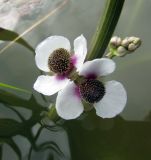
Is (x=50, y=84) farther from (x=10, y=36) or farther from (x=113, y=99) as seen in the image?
(x=10, y=36)

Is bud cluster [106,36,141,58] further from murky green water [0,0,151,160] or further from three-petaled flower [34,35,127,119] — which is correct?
murky green water [0,0,151,160]

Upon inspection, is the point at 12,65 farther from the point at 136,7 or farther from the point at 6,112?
the point at 136,7

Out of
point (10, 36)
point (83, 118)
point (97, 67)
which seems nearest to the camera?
point (97, 67)

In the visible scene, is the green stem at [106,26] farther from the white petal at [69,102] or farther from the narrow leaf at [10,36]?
the narrow leaf at [10,36]

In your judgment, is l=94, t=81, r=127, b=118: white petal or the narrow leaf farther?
the narrow leaf

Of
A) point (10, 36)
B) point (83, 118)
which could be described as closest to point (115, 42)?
point (83, 118)

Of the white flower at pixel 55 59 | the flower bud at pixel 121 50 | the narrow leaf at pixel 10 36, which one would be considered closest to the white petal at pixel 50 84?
the white flower at pixel 55 59

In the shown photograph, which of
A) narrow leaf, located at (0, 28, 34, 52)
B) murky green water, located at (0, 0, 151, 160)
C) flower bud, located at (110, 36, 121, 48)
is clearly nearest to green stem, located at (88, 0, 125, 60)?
flower bud, located at (110, 36, 121, 48)
